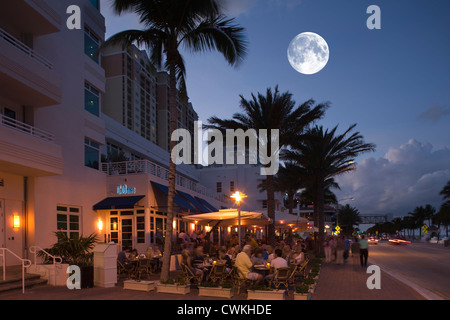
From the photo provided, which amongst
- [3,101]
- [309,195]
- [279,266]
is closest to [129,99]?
[309,195]

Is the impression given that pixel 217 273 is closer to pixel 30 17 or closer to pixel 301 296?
pixel 301 296

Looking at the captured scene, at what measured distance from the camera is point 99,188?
919 inches

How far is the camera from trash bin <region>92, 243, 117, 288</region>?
13273 millimetres

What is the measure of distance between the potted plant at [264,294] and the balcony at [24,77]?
11.3m

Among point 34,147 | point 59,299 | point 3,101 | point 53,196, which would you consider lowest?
point 59,299

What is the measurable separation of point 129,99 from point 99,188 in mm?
90384

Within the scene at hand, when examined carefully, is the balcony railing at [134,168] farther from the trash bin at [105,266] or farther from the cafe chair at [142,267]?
the trash bin at [105,266]

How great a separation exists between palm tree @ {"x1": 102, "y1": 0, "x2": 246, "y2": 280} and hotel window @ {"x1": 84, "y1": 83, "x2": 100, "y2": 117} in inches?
371

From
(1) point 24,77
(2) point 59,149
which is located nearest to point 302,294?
(2) point 59,149

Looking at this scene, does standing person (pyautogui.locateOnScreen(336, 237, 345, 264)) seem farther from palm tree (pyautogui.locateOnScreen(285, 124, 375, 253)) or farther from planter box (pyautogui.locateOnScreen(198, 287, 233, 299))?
planter box (pyautogui.locateOnScreen(198, 287, 233, 299))

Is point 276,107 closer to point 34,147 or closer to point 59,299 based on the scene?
point 34,147

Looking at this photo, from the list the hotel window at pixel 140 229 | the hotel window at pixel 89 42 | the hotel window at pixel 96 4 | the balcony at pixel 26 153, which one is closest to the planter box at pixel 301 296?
the balcony at pixel 26 153

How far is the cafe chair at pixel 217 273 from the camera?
13.0 metres

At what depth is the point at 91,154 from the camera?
76.0ft
